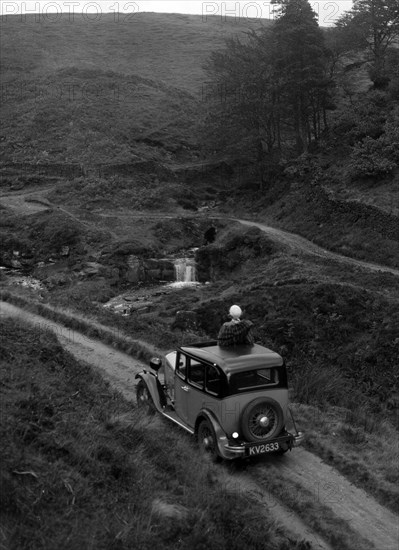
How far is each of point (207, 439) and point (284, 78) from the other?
3719cm

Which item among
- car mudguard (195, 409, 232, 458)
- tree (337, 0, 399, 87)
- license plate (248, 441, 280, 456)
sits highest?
tree (337, 0, 399, 87)

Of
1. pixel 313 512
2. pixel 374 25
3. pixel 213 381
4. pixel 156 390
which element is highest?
pixel 374 25

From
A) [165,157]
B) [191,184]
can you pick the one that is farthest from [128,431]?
[165,157]

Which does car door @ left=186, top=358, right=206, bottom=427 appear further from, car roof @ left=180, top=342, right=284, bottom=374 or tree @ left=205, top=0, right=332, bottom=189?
tree @ left=205, top=0, right=332, bottom=189

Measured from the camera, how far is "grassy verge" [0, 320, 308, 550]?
7.04 m

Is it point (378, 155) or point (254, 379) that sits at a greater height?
point (378, 155)

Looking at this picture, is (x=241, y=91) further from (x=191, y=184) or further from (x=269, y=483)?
(x=269, y=483)

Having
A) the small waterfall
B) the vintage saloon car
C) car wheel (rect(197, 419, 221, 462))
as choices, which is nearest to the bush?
the small waterfall

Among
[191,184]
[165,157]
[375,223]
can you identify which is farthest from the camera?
[165,157]

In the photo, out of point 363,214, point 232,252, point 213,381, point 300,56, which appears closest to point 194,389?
point 213,381

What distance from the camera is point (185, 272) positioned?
120 feet

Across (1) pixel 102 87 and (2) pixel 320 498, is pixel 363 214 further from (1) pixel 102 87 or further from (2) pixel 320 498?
(1) pixel 102 87

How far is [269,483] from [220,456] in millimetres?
898

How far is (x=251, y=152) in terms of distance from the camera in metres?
50.4
